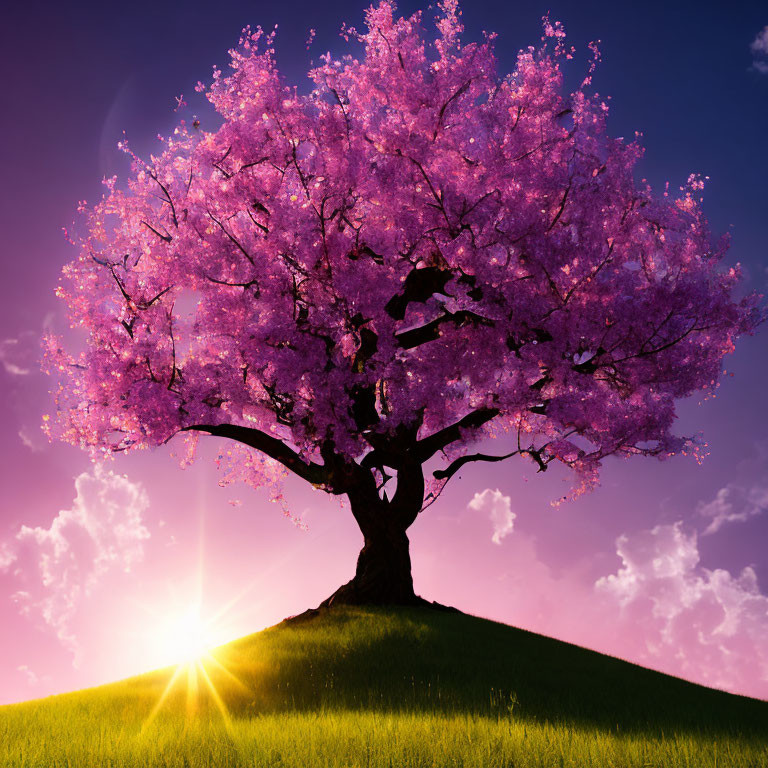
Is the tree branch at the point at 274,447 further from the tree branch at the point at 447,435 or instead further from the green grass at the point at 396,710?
the green grass at the point at 396,710

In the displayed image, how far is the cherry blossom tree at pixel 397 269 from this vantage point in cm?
1720

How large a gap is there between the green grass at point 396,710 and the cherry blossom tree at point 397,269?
4889 mm

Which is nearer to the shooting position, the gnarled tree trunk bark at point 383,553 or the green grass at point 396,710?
the green grass at point 396,710

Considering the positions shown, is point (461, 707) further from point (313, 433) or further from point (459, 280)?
point (459, 280)

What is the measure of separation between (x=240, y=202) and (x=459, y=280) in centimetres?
581

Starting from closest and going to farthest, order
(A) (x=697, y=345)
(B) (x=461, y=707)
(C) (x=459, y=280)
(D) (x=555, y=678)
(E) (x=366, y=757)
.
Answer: (E) (x=366, y=757) → (B) (x=461, y=707) → (D) (x=555, y=678) → (C) (x=459, y=280) → (A) (x=697, y=345)

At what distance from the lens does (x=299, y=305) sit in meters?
18.0

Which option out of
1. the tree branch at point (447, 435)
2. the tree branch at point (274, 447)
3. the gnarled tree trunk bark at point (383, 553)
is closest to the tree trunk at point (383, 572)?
the gnarled tree trunk bark at point (383, 553)

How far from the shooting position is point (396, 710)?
43.5 feet

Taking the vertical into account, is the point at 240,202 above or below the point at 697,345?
above

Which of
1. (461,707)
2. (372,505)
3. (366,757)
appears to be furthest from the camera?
(372,505)

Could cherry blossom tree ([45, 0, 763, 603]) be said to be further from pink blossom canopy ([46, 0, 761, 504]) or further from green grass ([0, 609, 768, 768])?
green grass ([0, 609, 768, 768])

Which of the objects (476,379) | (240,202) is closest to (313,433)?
(476,379)

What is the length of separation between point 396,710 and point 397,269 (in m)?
9.86
